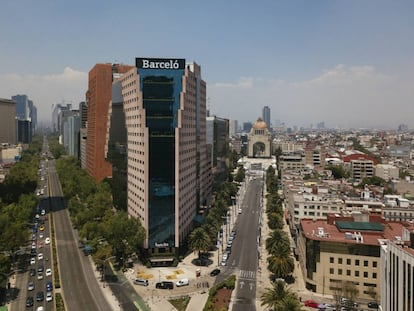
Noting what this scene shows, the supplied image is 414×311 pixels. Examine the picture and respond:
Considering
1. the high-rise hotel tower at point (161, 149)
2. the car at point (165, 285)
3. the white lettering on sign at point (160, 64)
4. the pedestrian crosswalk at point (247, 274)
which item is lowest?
the pedestrian crosswalk at point (247, 274)

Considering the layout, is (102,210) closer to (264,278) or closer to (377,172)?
(264,278)

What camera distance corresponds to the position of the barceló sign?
8975 centimetres

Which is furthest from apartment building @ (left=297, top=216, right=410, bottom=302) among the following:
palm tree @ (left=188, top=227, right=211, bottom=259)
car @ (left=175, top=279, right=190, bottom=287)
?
car @ (left=175, top=279, right=190, bottom=287)

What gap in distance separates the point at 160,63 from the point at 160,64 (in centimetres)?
24

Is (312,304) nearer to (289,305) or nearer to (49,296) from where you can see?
(289,305)

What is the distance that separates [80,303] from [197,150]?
60699 millimetres

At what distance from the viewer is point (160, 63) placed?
90.8 m

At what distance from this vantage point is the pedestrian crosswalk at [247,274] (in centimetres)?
8044

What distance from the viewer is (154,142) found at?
89.7m

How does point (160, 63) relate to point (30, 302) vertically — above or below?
above

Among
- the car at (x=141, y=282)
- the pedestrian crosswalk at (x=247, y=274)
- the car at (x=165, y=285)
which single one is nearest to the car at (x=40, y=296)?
the car at (x=141, y=282)

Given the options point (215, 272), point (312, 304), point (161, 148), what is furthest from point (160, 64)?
point (312, 304)

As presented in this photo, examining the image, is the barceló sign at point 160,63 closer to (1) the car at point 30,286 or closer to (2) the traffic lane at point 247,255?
(2) the traffic lane at point 247,255

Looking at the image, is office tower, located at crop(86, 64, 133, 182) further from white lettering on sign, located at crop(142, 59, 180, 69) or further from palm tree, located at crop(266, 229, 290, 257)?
palm tree, located at crop(266, 229, 290, 257)
